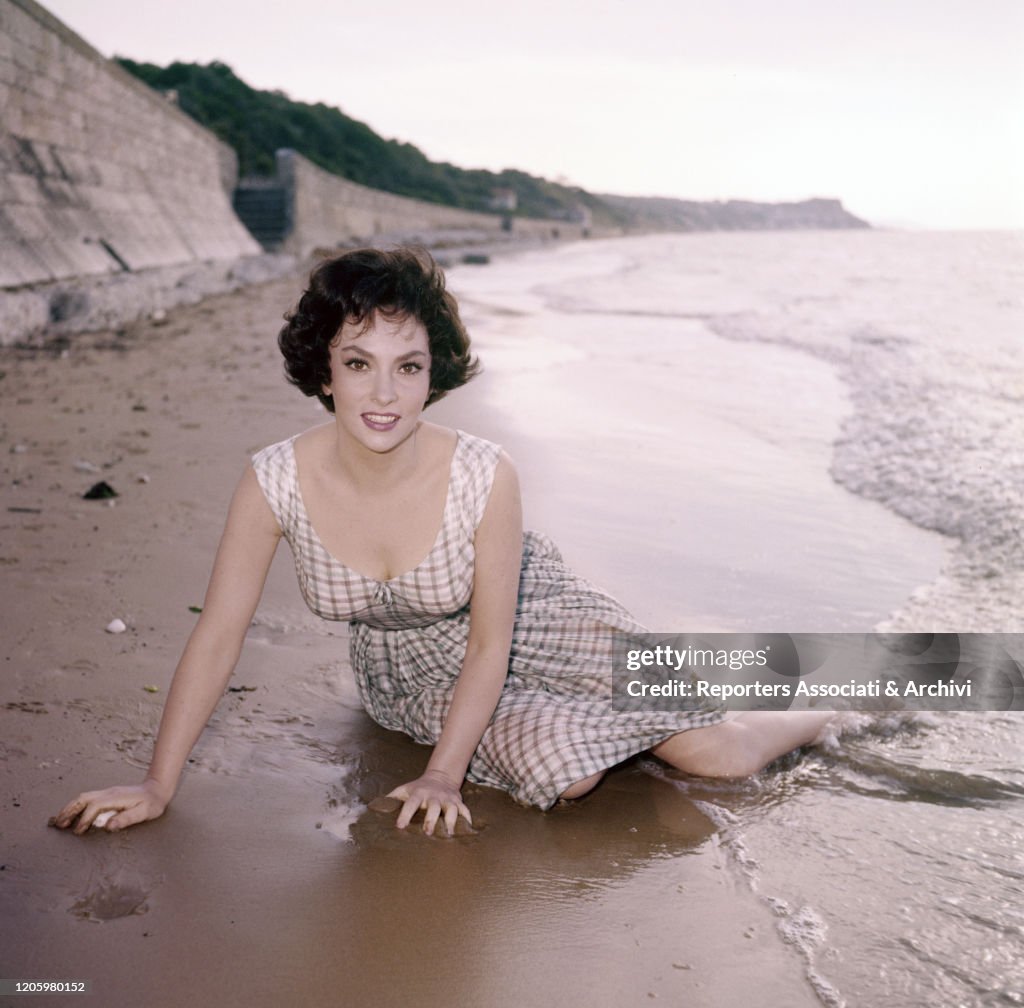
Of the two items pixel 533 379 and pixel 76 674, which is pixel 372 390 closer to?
pixel 76 674

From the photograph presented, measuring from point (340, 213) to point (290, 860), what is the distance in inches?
1019

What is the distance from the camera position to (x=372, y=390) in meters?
2.16

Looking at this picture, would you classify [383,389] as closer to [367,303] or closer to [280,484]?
[367,303]

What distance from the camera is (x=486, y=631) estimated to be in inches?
90.0

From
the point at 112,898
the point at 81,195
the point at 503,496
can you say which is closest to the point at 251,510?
the point at 503,496

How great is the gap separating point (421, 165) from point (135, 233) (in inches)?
2463

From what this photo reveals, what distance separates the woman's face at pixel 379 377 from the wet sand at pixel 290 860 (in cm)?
82

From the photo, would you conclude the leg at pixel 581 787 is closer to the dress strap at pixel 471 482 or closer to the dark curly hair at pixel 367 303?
the dress strap at pixel 471 482

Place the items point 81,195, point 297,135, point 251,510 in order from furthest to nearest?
point 297,135 < point 81,195 < point 251,510

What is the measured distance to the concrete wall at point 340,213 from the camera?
20.6 m

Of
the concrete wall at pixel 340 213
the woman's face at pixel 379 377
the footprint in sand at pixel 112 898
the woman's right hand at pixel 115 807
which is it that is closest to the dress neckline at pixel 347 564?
the woman's face at pixel 379 377

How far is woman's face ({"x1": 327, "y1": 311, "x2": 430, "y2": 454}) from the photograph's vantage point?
7.06 feet

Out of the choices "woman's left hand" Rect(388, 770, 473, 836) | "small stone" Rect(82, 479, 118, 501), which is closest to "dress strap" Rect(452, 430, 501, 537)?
"woman's left hand" Rect(388, 770, 473, 836)

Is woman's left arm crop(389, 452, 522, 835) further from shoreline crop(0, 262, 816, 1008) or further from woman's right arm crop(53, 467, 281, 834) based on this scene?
woman's right arm crop(53, 467, 281, 834)
